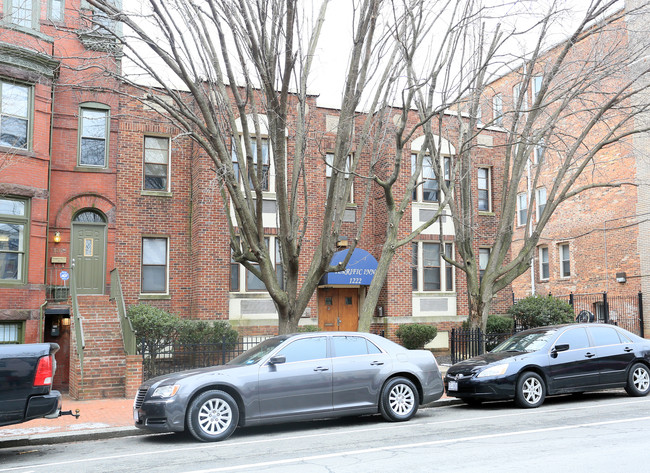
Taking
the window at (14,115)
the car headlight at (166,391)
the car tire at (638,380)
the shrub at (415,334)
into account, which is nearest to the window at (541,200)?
the shrub at (415,334)

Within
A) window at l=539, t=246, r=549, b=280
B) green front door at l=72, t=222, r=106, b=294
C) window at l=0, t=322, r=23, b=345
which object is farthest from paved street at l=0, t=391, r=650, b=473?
window at l=539, t=246, r=549, b=280

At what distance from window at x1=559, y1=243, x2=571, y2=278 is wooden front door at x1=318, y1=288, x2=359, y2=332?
1304 centimetres

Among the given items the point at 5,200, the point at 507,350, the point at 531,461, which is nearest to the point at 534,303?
the point at 507,350

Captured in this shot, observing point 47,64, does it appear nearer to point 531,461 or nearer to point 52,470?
point 52,470

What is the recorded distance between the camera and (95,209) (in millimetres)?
17500

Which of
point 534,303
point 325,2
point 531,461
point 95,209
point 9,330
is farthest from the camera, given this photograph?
point 534,303

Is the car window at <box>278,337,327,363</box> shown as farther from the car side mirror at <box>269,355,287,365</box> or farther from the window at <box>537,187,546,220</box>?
the window at <box>537,187,546,220</box>

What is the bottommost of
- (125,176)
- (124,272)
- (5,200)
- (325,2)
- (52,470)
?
(52,470)

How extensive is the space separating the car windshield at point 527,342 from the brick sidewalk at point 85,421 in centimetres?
710

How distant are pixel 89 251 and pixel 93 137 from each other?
10.8 ft

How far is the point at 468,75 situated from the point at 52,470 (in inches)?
422

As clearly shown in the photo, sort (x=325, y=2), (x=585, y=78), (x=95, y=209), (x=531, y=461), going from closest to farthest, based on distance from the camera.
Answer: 1. (x=531, y=461)
2. (x=325, y=2)
3. (x=585, y=78)
4. (x=95, y=209)

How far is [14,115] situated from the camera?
1496 centimetres

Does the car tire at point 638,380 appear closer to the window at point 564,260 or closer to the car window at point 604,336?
the car window at point 604,336
